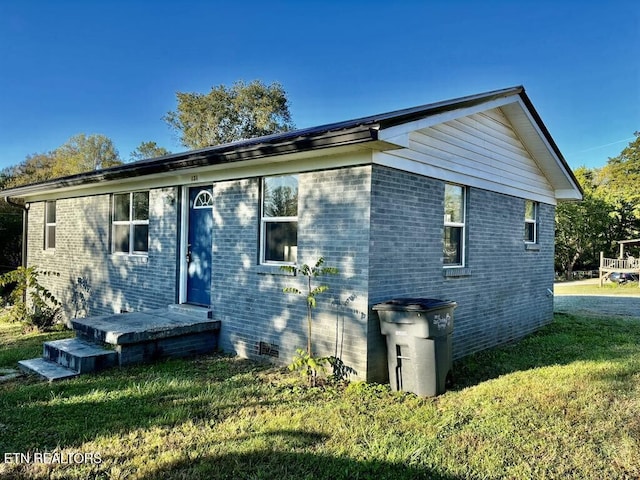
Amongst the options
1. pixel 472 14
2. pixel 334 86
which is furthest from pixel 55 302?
pixel 334 86

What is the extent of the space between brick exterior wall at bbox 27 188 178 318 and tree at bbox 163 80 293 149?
2136cm

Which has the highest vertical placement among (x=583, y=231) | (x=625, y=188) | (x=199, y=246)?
(x=625, y=188)

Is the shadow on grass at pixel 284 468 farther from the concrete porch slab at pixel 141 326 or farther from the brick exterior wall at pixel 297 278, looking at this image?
the concrete porch slab at pixel 141 326

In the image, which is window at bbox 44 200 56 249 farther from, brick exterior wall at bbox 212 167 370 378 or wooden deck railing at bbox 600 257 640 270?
wooden deck railing at bbox 600 257 640 270

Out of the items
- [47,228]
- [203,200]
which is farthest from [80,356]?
[47,228]

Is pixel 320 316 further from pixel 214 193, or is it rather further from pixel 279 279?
pixel 214 193

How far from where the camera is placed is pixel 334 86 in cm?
2569

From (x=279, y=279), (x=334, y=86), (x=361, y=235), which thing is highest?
(x=334, y=86)

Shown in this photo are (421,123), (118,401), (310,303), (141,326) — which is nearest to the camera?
(118,401)

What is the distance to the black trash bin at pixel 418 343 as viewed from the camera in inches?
200

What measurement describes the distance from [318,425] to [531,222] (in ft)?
25.7

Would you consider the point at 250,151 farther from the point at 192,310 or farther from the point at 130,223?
the point at 130,223

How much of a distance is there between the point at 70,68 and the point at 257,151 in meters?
16.2

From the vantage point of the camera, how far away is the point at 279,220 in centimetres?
656
